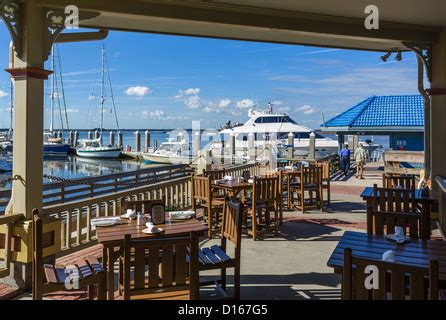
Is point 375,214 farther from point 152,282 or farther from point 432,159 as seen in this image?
point 432,159

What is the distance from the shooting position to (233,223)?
147 inches

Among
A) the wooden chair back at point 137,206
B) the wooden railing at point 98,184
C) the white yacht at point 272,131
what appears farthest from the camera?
the white yacht at point 272,131

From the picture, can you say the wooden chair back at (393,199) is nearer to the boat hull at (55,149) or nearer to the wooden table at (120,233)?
the wooden table at (120,233)

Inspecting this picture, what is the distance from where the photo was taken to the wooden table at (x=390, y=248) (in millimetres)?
2616

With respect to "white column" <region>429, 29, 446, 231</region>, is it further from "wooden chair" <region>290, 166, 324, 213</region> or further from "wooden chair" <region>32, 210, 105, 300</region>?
"wooden chair" <region>32, 210, 105, 300</region>

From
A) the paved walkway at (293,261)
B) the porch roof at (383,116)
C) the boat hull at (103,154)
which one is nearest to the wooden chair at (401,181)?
the paved walkway at (293,261)

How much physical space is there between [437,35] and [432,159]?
76.6 inches

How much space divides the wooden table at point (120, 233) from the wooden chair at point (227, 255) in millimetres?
260

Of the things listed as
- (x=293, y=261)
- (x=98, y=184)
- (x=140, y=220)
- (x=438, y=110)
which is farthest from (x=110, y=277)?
(x=438, y=110)

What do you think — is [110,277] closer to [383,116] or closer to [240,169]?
[240,169]

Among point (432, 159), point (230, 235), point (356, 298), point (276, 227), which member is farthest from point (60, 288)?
point (432, 159)

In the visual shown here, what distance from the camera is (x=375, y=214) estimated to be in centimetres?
347

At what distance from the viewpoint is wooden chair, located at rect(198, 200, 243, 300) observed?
3420mm

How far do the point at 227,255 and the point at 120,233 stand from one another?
1.04 meters
